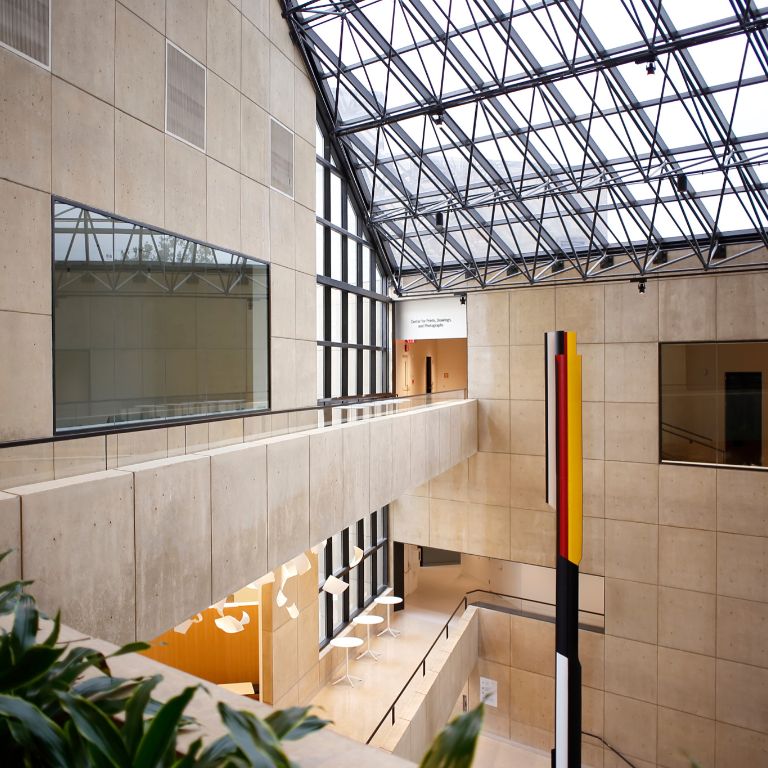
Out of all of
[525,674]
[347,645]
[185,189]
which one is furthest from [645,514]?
[185,189]

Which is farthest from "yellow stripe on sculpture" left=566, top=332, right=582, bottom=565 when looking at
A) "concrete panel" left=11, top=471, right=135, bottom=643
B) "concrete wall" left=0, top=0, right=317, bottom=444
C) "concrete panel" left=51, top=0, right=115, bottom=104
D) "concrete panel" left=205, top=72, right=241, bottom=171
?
"concrete panel" left=205, top=72, right=241, bottom=171

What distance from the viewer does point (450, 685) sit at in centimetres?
1720

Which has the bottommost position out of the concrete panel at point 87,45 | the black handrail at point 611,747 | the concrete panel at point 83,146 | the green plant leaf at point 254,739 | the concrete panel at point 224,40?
the black handrail at point 611,747

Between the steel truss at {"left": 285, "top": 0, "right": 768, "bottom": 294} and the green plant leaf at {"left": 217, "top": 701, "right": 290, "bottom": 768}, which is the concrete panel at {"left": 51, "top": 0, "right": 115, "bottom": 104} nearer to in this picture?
the steel truss at {"left": 285, "top": 0, "right": 768, "bottom": 294}

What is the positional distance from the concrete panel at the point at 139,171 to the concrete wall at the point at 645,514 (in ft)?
43.2

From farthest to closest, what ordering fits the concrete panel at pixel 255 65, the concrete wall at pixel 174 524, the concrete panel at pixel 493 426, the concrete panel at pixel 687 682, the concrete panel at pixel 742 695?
Result: the concrete panel at pixel 493 426, the concrete panel at pixel 687 682, the concrete panel at pixel 742 695, the concrete panel at pixel 255 65, the concrete wall at pixel 174 524

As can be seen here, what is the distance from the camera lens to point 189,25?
10898mm

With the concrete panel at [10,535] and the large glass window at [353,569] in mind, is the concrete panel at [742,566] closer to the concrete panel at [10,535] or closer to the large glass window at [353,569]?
the large glass window at [353,569]

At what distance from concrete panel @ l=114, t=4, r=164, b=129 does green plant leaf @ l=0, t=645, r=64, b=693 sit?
9796mm

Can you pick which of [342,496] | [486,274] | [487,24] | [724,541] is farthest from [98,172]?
[724,541]

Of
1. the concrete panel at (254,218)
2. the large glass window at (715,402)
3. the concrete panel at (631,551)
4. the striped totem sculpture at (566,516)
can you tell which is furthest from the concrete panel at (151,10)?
the concrete panel at (631,551)

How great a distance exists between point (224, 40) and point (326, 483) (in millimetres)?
9556

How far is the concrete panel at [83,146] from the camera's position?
8.38 m

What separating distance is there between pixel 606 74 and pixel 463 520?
1506 cm
